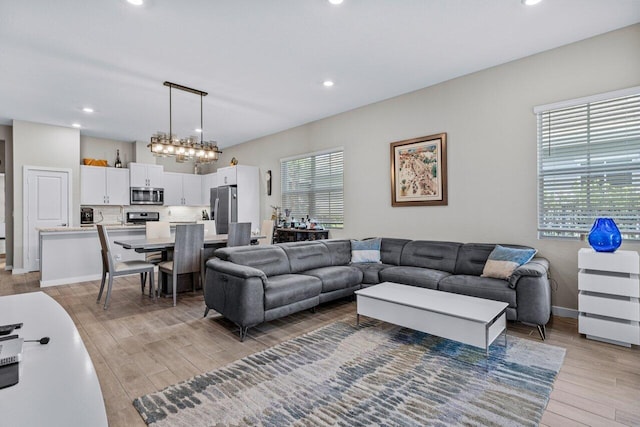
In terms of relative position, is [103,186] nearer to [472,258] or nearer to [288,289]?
[288,289]

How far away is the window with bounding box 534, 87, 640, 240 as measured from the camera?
126 inches

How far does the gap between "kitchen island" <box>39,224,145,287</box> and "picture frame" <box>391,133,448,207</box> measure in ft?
15.5

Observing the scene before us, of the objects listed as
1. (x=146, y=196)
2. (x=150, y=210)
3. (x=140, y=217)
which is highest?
(x=146, y=196)

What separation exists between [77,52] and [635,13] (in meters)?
5.61

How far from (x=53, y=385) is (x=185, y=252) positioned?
373 cm

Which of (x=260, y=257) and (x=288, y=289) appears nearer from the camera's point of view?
(x=288, y=289)

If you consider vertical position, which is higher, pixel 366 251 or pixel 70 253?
pixel 366 251

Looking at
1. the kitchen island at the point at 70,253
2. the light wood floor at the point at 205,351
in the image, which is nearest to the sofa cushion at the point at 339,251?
the light wood floor at the point at 205,351

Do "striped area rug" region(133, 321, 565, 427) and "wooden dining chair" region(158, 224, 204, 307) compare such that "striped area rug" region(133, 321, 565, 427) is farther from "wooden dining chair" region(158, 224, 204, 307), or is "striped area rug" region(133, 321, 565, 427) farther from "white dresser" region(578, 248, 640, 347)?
"wooden dining chair" region(158, 224, 204, 307)

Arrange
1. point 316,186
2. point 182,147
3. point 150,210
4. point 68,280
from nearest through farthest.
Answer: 1. point 182,147
2. point 68,280
3. point 316,186
4. point 150,210

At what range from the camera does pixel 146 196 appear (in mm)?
7773

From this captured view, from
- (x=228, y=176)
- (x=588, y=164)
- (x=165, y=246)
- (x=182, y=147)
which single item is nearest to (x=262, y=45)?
(x=182, y=147)

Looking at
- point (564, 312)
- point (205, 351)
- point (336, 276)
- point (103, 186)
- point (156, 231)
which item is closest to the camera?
point (205, 351)

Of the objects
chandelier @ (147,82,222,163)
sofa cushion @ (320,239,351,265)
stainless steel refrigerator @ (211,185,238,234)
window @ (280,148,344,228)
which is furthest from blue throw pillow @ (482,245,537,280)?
stainless steel refrigerator @ (211,185,238,234)
